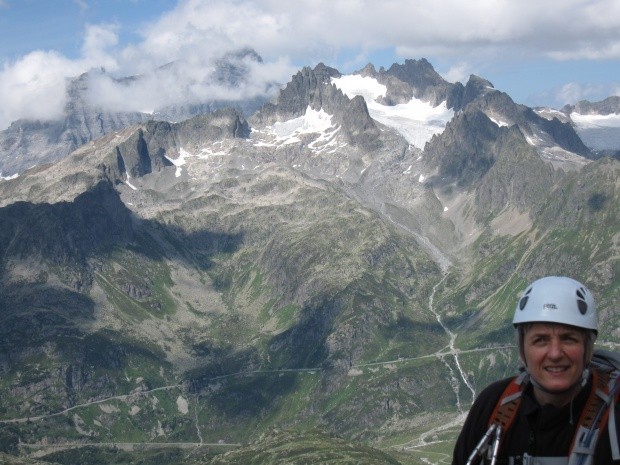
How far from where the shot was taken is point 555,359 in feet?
54.4

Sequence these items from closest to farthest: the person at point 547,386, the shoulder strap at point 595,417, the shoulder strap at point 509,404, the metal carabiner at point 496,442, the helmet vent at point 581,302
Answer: the shoulder strap at point 595,417
the metal carabiner at point 496,442
the person at point 547,386
the helmet vent at point 581,302
the shoulder strap at point 509,404

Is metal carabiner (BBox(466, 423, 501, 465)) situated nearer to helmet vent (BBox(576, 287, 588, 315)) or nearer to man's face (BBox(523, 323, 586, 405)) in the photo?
man's face (BBox(523, 323, 586, 405))

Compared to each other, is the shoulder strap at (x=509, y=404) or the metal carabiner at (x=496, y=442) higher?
the shoulder strap at (x=509, y=404)

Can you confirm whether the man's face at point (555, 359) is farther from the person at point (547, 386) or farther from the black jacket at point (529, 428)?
the black jacket at point (529, 428)

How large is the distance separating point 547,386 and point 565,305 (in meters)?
1.62

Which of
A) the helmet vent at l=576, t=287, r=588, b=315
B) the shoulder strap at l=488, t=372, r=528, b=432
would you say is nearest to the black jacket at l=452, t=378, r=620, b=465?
the shoulder strap at l=488, t=372, r=528, b=432

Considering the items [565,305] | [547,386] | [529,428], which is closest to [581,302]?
[565,305]

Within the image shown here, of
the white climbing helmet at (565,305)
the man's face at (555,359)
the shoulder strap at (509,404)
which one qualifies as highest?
the white climbing helmet at (565,305)

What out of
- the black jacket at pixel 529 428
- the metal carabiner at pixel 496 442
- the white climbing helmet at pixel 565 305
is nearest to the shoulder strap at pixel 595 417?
the black jacket at pixel 529 428

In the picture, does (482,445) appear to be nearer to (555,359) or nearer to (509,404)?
(509,404)

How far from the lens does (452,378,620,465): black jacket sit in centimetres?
1642

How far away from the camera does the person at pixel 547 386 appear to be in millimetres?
16328

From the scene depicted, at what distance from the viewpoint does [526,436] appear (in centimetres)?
1672

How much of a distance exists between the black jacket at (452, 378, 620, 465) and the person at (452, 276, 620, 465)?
0.06 feet
